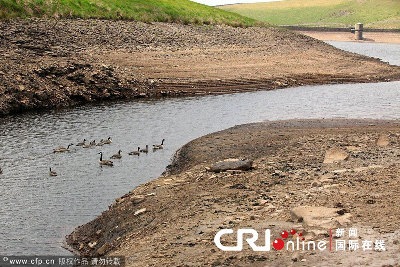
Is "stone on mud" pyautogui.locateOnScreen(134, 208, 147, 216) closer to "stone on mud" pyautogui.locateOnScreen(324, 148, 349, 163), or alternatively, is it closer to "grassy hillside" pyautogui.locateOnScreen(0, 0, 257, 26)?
"stone on mud" pyautogui.locateOnScreen(324, 148, 349, 163)

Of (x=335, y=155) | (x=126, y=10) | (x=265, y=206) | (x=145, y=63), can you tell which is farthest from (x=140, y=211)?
(x=126, y=10)

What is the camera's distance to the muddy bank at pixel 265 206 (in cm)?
1394

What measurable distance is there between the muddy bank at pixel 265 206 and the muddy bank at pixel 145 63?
19539 millimetres

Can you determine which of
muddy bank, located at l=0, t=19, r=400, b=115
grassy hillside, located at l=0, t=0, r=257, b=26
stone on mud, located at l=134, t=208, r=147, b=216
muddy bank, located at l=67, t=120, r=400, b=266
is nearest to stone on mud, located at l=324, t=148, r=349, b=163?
muddy bank, located at l=67, t=120, r=400, b=266

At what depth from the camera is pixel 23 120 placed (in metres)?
35.9

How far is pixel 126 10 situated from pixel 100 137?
38565mm

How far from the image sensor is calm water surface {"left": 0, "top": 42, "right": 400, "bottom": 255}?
1942cm

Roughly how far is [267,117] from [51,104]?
12697 millimetres

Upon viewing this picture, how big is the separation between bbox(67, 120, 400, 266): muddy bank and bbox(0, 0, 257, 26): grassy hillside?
36.6 meters

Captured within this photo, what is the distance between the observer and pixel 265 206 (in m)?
16.4

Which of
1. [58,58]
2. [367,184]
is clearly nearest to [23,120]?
[58,58]

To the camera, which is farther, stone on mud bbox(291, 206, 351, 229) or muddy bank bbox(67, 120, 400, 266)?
stone on mud bbox(291, 206, 351, 229)

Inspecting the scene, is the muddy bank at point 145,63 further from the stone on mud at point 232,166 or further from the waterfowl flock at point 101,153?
the stone on mud at point 232,166

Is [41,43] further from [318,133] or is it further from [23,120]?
[318,133]
